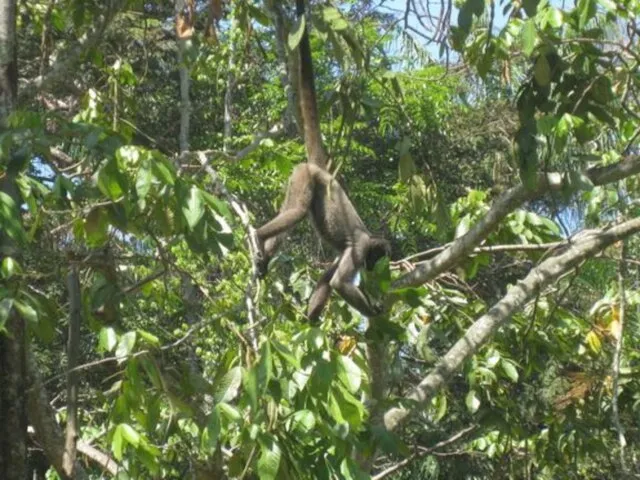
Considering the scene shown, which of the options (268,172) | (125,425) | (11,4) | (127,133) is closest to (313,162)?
(127,133)

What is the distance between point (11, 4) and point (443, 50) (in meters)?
1.72

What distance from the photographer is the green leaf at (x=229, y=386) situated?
2.89 m

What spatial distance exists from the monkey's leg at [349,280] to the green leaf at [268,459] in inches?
100

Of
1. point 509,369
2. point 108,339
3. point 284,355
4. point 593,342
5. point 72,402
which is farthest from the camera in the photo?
point 593,342

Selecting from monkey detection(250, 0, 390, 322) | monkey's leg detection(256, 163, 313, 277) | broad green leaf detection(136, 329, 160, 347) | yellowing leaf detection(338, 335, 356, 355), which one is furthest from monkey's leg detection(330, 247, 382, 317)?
broad green leaf detection(136, 329, 160, 347)

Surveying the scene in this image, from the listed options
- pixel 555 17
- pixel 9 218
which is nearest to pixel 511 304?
pixel 555 17

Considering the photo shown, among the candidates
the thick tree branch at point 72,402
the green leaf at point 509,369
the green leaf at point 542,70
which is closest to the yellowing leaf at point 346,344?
the green leaf at point 509,369

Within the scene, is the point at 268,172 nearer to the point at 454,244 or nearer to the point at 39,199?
the point at 454,244

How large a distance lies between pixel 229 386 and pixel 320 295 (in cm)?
268

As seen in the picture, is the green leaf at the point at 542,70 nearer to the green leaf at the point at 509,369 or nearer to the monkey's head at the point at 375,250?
the green leaf at the point at 509,369

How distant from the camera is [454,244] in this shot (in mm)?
4371

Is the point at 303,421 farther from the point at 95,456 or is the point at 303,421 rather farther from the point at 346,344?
the point at 346,344

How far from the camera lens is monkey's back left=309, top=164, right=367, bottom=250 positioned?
5688 millimetres

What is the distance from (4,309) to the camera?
2.93 metres
